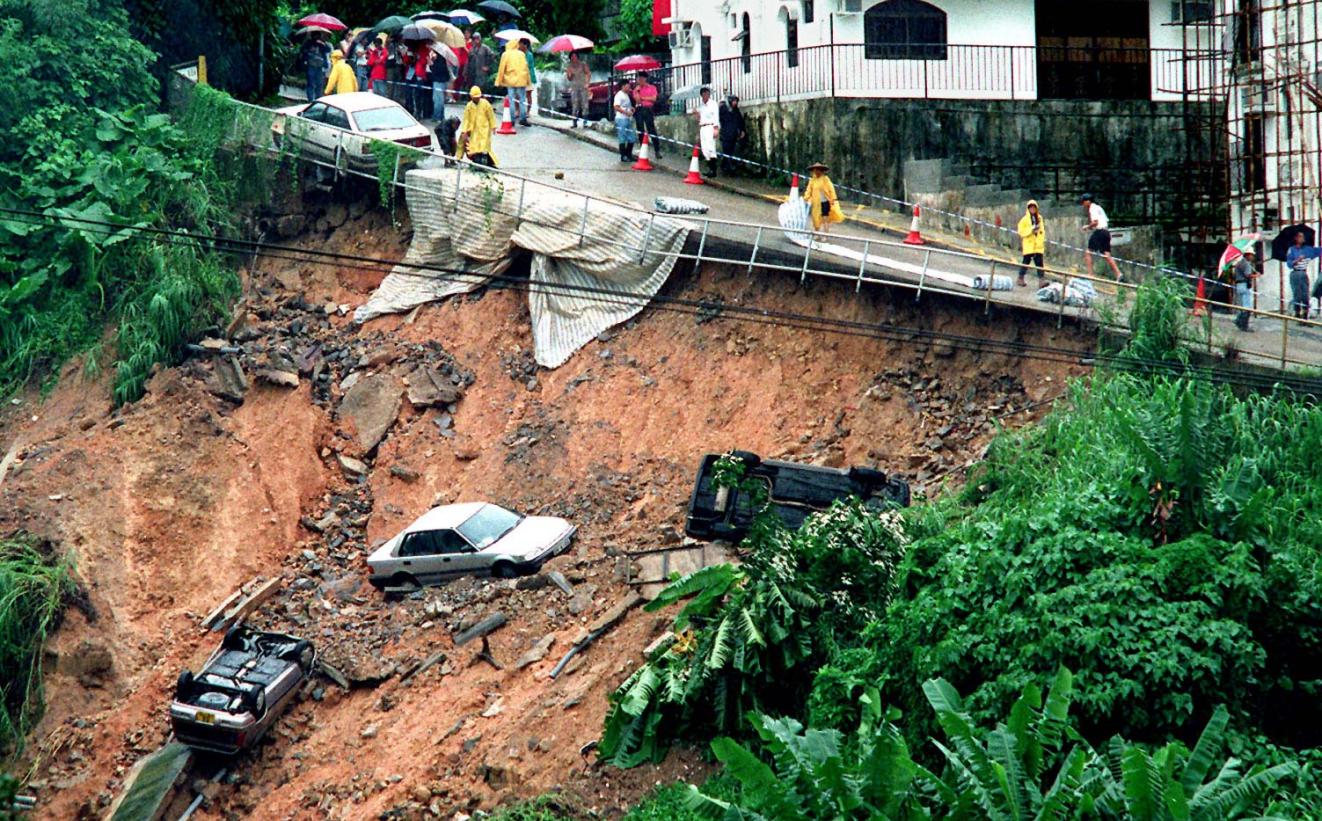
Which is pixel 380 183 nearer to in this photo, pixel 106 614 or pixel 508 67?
pixel 508 67

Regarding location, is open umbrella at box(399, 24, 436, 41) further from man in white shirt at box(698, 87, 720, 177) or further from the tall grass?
the tall grass

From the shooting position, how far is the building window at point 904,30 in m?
31.4

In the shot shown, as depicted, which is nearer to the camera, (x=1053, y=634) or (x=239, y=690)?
(x=1053, y=634)

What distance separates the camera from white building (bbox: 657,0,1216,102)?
3127 cm

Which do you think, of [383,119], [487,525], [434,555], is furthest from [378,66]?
[434,555]

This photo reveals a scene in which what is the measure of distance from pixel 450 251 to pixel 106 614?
7458 mm

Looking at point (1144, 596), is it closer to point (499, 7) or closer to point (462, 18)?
point (462, 18)

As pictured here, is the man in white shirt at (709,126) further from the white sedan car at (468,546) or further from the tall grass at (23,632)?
the tall grass at (23,632)

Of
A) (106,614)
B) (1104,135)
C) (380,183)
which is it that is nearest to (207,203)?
(380,183)

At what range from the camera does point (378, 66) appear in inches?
1375

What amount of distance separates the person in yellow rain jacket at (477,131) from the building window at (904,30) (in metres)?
6.23

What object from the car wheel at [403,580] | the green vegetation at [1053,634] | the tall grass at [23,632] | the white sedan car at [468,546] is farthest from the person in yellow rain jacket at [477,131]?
the green vegetation at [1053,634]

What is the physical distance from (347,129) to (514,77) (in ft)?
15.9

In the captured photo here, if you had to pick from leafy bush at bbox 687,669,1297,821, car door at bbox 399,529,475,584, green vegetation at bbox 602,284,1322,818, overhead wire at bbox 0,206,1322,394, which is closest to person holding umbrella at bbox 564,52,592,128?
overhead wire at bbox 0,206,1322,394
